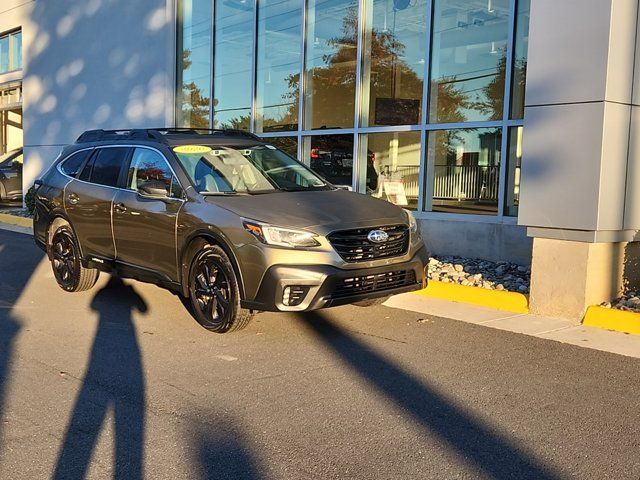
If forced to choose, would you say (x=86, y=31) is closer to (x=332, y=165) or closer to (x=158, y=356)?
(x=332, y=165)

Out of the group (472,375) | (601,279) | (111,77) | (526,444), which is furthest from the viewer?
(111,77)

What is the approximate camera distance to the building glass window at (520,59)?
955 cm

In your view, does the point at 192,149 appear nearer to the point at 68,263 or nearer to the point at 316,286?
the point at 316,286

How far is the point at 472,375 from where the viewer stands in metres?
5.18

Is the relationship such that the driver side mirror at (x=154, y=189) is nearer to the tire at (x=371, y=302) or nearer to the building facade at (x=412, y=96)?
the tire at (x=371, y=302)

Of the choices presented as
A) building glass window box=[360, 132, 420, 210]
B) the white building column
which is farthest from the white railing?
the white building column

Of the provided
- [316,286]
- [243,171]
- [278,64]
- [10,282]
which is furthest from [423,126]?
[10,282]

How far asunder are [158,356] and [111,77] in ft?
41.3

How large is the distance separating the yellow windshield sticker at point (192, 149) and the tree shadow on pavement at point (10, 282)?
7.54ft

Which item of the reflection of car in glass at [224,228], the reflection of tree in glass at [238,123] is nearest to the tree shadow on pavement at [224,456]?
the reflection of car in glass at [224,228]

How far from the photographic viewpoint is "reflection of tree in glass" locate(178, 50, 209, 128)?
50.0 ft

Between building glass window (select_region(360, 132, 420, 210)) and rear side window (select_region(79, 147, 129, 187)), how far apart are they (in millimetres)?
4826

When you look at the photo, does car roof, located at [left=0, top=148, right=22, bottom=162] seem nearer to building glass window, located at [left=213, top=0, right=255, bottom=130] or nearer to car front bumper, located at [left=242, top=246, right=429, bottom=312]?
building glass window, located at [left=213, top=0, right=255, bottom=130]

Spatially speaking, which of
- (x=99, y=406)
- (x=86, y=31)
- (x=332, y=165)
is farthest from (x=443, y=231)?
(x=86, y=31)
